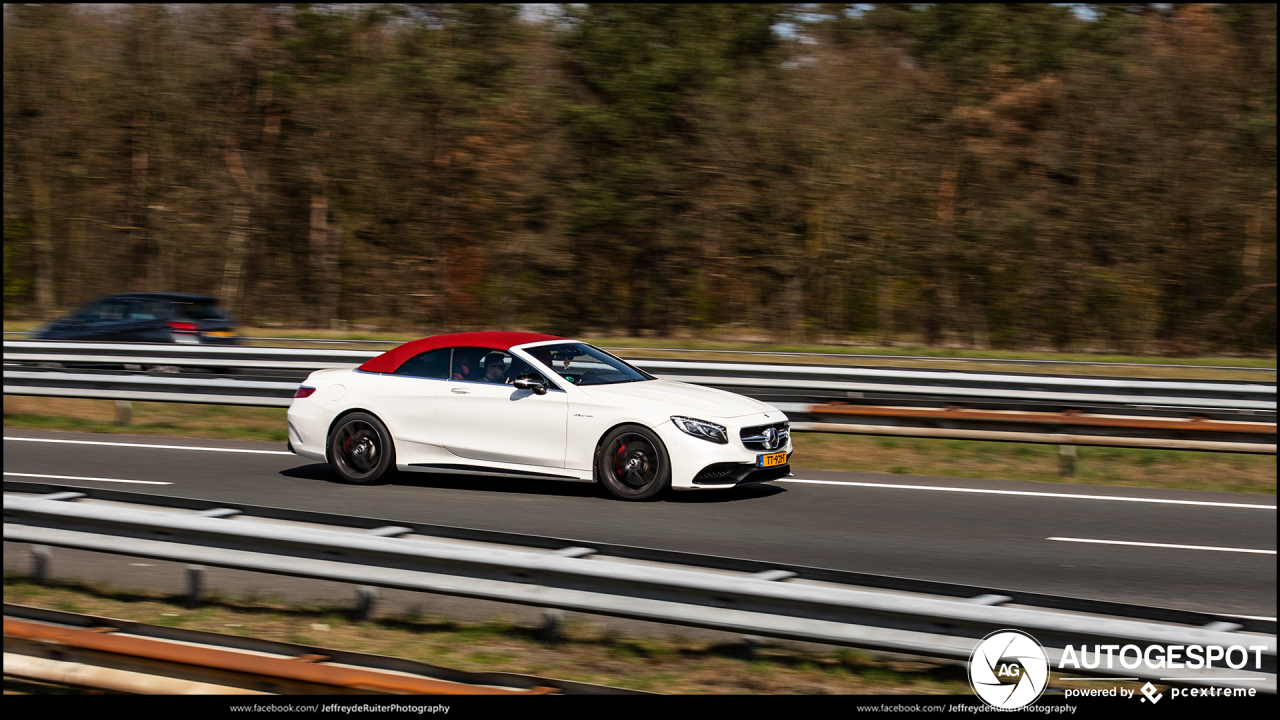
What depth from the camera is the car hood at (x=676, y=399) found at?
31.3ft

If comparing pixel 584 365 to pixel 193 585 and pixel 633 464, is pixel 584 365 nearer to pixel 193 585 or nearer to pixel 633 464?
pixel 633 464

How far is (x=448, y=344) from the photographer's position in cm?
1049

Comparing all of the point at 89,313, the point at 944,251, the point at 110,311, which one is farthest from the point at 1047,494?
the point at 89,313

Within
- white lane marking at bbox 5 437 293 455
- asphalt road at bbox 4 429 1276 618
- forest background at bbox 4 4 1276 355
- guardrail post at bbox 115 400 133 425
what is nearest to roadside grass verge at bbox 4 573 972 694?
asphalt road at bbox 4 429 1276 618

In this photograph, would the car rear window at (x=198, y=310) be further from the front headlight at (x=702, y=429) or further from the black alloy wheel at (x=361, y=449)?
the front headlight at (x=702, y=429)

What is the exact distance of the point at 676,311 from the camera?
93.5 feet

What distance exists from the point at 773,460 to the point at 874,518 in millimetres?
1001

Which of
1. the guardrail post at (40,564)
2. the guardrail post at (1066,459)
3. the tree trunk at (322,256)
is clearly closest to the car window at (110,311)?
the tree trunk at (322,256)

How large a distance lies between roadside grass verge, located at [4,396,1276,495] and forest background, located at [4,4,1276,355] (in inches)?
546

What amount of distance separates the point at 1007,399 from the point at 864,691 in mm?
8399

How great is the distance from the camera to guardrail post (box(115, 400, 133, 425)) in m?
14.9

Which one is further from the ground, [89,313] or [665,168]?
[665,168]

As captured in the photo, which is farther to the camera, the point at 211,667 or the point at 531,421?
the point at 531,421

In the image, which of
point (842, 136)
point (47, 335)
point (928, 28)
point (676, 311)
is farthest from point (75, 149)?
point (928, 28)
